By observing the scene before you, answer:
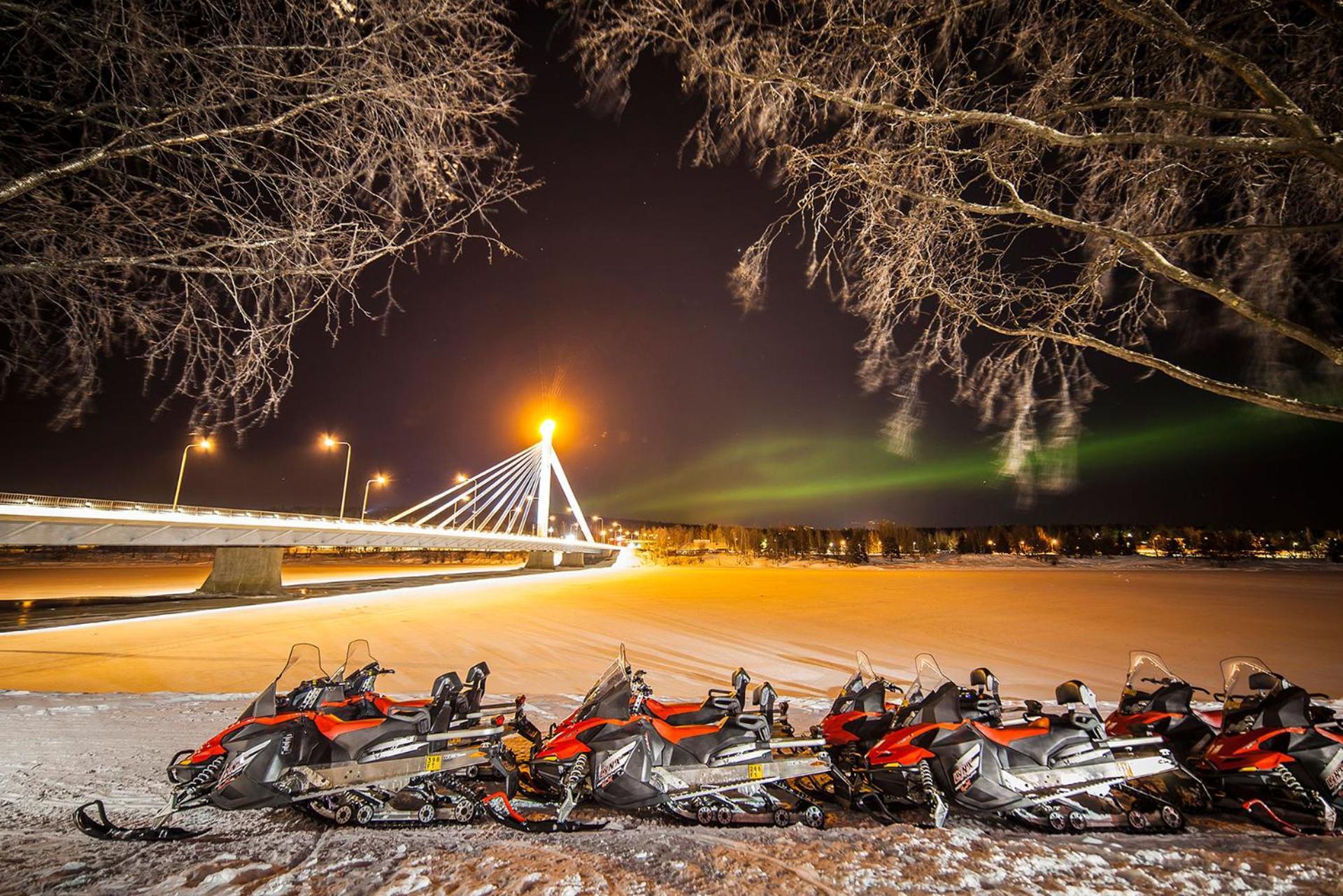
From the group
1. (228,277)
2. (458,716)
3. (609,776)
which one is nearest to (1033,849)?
(609,776)

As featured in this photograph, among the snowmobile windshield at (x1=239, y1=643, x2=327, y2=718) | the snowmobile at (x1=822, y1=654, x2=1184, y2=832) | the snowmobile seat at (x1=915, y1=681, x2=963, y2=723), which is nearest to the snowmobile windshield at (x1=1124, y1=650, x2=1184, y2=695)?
the snowmobile at (x1=822, y1=654, x2=1184, y2=832)

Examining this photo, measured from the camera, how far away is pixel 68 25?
421 centimetres

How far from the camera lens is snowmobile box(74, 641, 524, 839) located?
3852 mm

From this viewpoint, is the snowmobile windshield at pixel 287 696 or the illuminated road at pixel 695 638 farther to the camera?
the illuminated road at pixel 695 638

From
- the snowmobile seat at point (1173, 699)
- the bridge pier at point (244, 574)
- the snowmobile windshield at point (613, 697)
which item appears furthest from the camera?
the bridge pier at point (244, 574)

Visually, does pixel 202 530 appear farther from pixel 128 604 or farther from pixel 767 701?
pixel 767 701

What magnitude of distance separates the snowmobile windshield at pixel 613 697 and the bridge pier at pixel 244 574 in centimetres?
3177

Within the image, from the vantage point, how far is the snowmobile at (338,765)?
12.6 feet

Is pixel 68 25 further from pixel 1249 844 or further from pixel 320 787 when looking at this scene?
pixel 1249 844

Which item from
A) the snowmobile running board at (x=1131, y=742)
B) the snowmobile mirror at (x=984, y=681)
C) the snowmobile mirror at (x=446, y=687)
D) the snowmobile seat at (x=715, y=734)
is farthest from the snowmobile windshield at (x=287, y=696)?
the snowmobile running board at (x=1131, y=742)

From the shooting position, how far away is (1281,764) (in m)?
4.21

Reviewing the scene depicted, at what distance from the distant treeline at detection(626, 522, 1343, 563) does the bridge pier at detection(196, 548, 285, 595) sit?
7925cm

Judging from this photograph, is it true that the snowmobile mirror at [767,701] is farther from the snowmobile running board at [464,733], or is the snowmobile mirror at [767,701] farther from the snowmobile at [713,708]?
the snowmobile running board at [464,733]

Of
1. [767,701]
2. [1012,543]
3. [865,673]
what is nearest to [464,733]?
[767,701]
